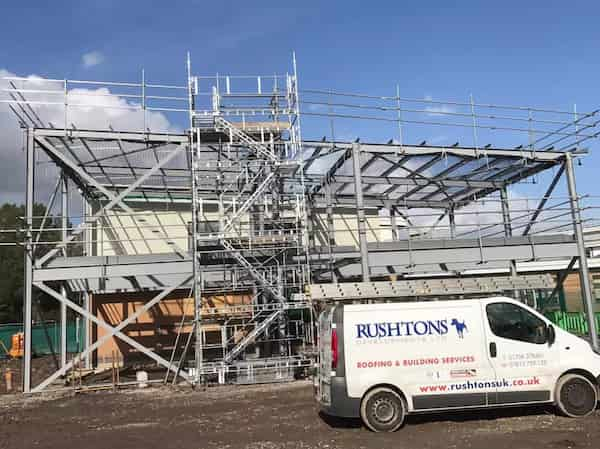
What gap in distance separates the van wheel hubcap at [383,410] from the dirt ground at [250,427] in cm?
27

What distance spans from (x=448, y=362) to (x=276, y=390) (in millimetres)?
5187

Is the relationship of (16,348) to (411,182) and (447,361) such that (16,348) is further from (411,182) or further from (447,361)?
(447,361)

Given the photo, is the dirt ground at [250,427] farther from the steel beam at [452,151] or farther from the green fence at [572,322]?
the green fence at [572,322]

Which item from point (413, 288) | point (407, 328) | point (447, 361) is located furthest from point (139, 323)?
point (447, 361)

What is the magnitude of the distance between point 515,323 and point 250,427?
4.58 metres

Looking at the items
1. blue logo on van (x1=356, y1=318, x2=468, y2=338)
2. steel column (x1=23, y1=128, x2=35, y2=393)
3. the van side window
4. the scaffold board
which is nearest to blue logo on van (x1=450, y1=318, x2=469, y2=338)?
blue logo on van (x1=356, y1=318, x2=468, y2=338)

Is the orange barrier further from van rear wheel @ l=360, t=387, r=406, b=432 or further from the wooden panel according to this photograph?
van rear wheel @ l=360, t=387, r=406, b=432

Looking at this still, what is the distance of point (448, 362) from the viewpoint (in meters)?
8.08

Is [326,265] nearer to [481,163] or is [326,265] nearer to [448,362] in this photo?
[481,163]

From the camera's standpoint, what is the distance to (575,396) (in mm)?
8164

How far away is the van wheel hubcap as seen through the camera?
7.82 meters

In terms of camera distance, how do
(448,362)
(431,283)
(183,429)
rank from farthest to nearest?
(431,283) → (183,429) → (448,362)

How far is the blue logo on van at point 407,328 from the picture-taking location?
804cm

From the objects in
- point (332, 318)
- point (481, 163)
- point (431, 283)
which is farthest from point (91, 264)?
point (481, 163)
